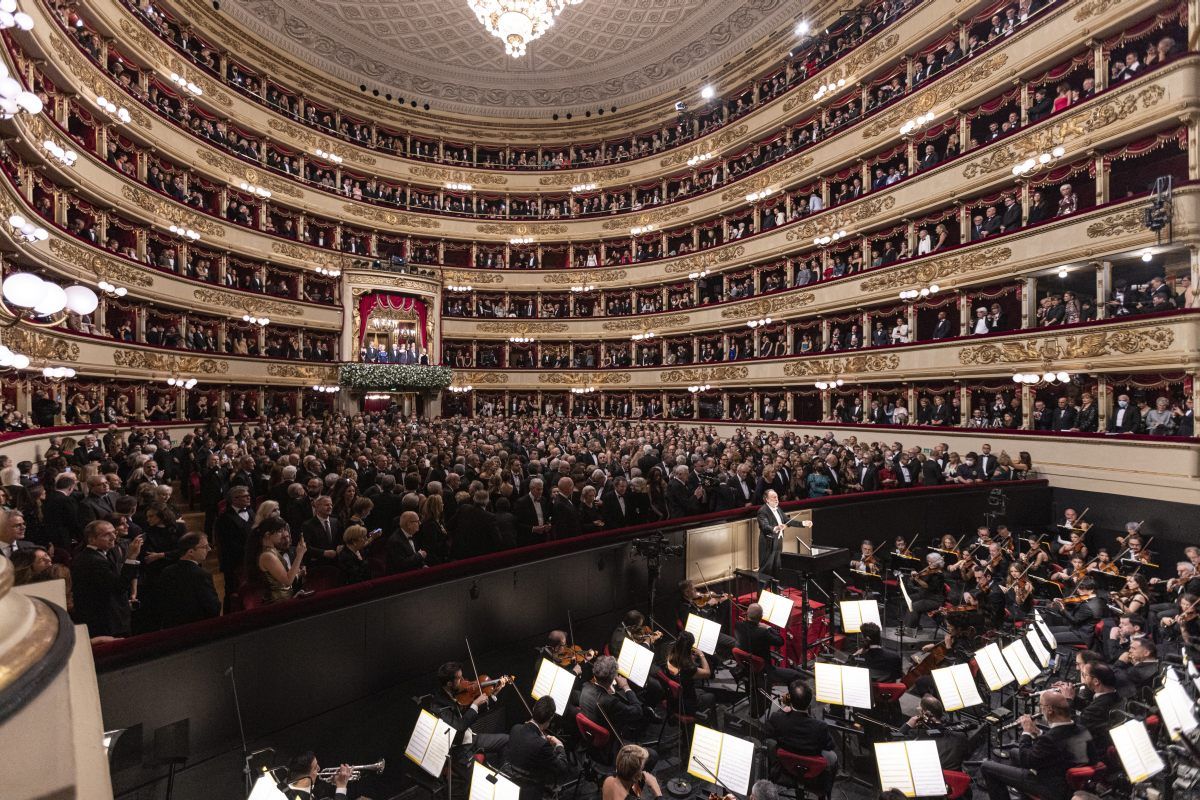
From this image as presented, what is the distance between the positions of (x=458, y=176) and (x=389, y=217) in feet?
14.5

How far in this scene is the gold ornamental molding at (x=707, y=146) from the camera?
2448 cm

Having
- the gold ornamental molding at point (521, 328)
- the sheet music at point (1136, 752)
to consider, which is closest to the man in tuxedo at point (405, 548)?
the sheet music at point (1136, 752)

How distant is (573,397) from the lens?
99.2 ft

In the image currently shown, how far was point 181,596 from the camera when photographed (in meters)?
4.54

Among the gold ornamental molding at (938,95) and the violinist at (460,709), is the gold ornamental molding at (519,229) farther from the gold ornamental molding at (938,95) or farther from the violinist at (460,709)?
the violinist at (460,709)

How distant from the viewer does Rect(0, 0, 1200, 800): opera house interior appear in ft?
15.3

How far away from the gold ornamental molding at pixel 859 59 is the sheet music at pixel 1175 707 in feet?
64.1

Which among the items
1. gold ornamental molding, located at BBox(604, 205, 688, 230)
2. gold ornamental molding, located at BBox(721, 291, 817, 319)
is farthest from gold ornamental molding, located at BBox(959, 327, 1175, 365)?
gold ornamental molding, located at BBox(604, 205, 688, 230)

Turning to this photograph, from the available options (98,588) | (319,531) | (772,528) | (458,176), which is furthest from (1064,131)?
(458,176)

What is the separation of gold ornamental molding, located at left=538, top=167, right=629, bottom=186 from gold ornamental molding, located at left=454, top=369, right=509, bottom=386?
1024 centimetres

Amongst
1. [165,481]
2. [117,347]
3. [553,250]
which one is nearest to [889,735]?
[165,481]

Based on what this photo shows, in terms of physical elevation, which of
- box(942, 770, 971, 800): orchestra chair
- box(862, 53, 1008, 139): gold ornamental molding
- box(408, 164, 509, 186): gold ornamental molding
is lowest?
box(942, 770, 971, 800): orchestra chair

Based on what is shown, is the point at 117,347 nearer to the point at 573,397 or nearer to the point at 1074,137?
the point at 573,397

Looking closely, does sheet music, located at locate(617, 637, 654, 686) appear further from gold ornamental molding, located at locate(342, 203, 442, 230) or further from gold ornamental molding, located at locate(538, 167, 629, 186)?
gold ornamental molding, located at locate(538, 167, 629, 186)
